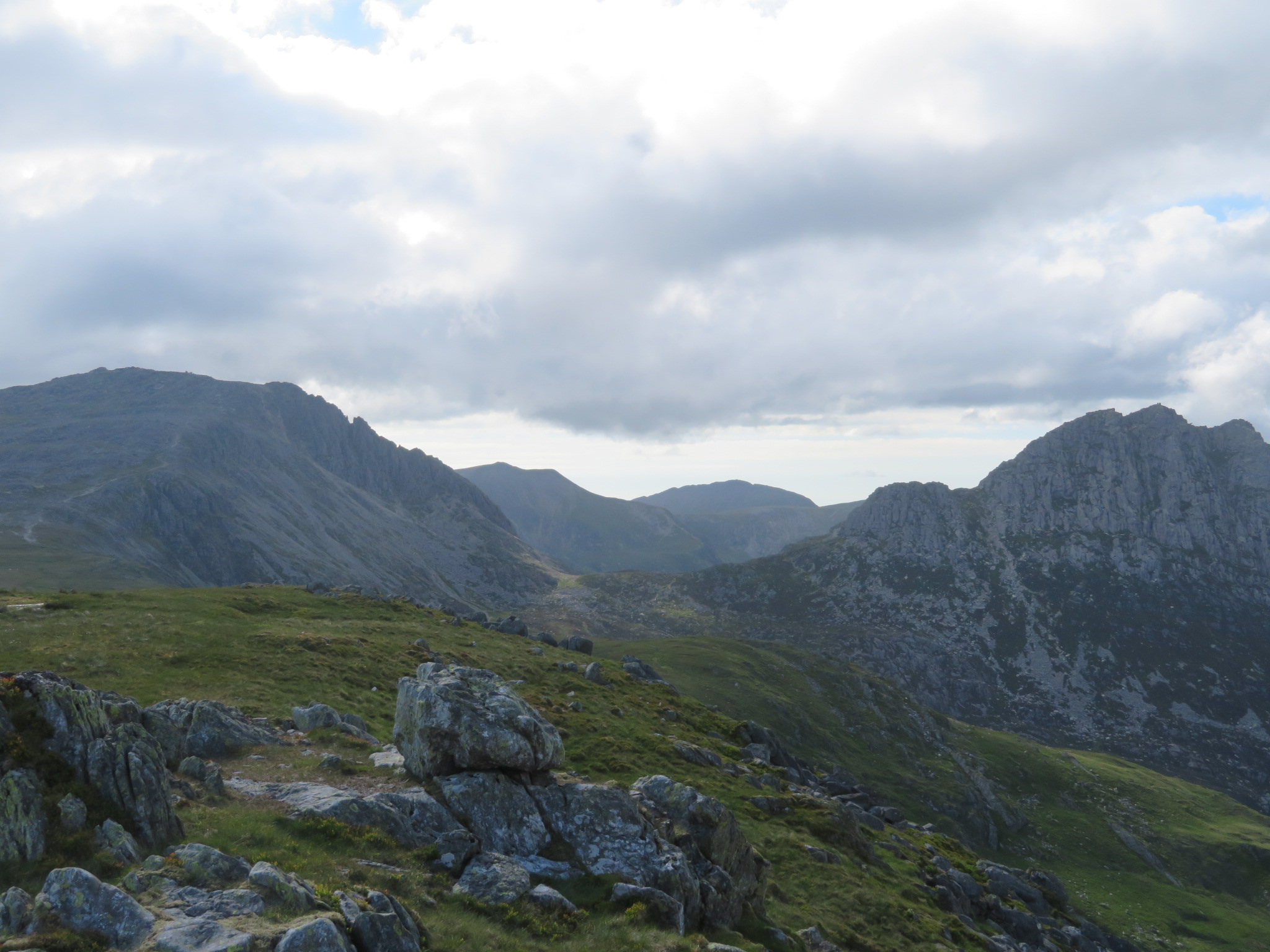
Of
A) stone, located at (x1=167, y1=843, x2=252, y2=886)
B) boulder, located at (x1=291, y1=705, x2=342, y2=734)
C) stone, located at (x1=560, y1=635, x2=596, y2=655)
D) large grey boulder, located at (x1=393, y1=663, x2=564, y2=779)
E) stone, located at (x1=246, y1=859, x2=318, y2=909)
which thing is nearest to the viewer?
stone, located at (x1=246, y1=859, x2=318, y2=909)

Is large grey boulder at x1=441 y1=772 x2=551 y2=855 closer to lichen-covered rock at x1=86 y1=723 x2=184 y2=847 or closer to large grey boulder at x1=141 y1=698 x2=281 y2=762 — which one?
lichen-covered rock at x1=86 y1=723 x2=184 y2=847

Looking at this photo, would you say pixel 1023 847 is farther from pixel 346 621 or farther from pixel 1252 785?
pixel 1252 785

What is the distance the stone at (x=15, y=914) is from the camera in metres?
15.0

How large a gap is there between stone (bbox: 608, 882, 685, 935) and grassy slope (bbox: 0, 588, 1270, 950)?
96 cm

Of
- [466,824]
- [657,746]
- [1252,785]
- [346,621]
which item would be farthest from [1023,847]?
[1252,785]

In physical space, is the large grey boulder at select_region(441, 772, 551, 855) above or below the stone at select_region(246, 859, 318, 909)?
below

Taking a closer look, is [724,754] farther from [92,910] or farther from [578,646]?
[92,910]

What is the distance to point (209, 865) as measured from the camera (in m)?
18.9

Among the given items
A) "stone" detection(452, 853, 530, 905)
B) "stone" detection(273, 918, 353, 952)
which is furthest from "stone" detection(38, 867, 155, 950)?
"stone" detection(452, 853, 530, 905)

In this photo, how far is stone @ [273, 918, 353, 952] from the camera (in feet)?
51.9

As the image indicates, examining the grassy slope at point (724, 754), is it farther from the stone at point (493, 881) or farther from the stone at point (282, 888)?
the stone at point (282, 888)

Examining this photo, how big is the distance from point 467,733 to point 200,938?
1248cm

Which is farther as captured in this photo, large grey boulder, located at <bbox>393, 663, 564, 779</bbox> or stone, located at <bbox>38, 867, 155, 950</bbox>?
large grey boulder, located at <bbox>393, 663, 564, 779</bbox>

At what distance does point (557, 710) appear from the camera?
55.8 metres
